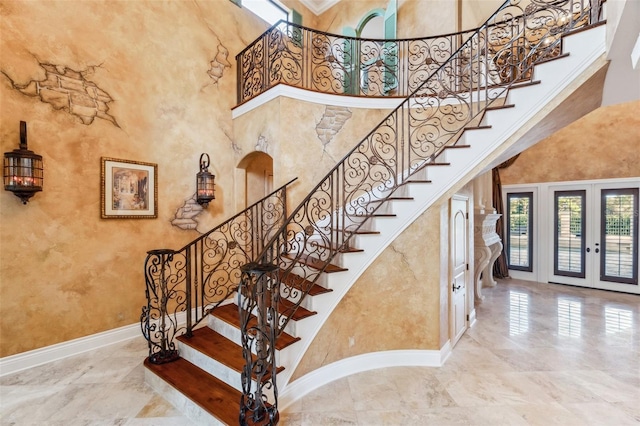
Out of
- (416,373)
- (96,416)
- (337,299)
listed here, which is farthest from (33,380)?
(416,373)

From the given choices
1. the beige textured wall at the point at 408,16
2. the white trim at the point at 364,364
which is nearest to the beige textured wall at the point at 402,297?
the white trim at the point at 364,364

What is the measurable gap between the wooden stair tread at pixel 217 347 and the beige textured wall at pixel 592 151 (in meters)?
7.44

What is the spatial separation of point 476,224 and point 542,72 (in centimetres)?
329

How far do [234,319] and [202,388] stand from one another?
692mm

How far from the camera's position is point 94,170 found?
138 inches

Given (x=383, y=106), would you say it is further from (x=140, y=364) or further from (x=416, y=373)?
(x=140, y=364)

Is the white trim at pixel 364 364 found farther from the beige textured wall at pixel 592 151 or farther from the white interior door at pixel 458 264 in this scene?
the beige textured wall at pixel 592 151

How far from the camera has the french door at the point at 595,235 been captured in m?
5.73

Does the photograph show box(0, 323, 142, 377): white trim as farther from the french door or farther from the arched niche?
the french door

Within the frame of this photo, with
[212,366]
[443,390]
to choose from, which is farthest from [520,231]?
[212,366]

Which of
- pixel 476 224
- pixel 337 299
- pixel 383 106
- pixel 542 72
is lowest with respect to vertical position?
pixel 337 299

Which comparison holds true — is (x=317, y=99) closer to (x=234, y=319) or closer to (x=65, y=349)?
(x=234, y=319)

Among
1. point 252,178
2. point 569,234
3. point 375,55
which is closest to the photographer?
point 375,55

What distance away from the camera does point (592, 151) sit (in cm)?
607
